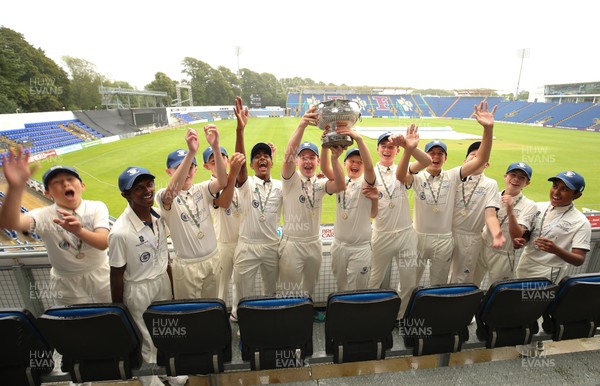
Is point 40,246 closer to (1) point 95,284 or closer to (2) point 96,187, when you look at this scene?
(1) point 95,284

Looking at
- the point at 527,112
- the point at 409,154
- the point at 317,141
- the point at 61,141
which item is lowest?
the point at 317,141

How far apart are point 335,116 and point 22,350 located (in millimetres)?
2578

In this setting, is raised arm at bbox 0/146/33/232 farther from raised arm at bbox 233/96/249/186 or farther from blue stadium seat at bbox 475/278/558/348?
blue stadium seat at bbox 475/278/558/348

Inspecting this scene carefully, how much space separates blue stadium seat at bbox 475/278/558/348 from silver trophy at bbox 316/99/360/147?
1486 millimetres

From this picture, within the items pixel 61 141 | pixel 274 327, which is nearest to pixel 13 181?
pixel 274 327

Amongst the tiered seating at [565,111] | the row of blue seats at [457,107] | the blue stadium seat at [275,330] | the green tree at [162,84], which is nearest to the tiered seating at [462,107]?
the row of blue seats at [457,107]

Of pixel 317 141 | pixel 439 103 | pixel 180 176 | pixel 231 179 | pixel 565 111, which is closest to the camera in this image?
pixel 180 176

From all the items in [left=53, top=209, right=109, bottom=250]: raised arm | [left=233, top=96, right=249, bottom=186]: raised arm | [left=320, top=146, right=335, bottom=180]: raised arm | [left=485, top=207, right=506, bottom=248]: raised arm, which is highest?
[left=233, top=96, right=249, bottom=186]: raised arm

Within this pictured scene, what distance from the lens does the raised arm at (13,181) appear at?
200 centimetres

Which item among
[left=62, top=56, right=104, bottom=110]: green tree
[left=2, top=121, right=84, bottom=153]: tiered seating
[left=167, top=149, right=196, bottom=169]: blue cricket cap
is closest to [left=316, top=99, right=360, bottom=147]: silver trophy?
[left=167, top=149, right=196, bottom=169]: blue cricket cap

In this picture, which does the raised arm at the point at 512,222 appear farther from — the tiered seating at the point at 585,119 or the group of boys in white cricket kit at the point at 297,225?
the tiered seating at the point at 585,119

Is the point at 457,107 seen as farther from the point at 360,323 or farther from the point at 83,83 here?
the point at 360,323

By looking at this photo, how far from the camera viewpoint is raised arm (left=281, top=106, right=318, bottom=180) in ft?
8.55

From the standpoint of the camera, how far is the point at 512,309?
2.04 metres
